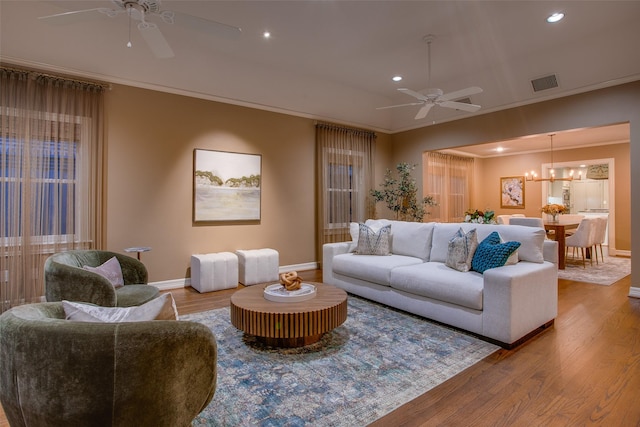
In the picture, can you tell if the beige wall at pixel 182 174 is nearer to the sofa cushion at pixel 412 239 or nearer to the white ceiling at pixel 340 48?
the white ceiling at pixel 340 48

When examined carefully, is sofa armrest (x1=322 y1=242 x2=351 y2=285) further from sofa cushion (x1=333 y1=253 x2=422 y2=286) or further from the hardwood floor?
the hardwood floor

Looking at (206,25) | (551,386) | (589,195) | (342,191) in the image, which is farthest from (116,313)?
(589,195)

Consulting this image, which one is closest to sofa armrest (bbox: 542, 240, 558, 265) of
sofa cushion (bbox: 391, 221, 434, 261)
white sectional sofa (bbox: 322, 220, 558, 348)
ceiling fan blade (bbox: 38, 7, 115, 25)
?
white sectional sofa (bbox: 322, 220, 558, 348)

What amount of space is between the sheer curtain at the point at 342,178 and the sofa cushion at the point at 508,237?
2530 millimetres

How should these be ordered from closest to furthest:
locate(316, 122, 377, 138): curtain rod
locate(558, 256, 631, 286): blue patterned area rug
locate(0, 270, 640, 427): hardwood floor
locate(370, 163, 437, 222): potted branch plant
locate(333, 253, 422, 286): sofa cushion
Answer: locate(0, 270, 640, 427): hardwood floor < locate(333, 253, 422, 286): sofa cushion < locate(558, 256, 631, 286): blue patterned area rug < locate(316, 122, 377, 138): curtain rod < locate(370, 163, 437, 222): potted branch plant

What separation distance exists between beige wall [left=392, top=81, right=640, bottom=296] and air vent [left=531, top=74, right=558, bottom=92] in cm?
25

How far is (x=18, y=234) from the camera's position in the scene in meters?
3.77

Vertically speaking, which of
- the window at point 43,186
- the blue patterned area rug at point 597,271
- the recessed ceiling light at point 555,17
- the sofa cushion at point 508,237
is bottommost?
the blue patterned area rug at point 597,271

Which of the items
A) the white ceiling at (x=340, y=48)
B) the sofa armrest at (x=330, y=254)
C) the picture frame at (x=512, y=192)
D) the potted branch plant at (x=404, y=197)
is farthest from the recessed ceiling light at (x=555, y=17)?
the picture frame at (x=512, y=192)

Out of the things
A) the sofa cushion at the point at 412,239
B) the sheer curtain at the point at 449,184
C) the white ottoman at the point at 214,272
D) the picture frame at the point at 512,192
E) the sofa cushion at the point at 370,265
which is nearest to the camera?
the sofa cushion at the point at 370,265

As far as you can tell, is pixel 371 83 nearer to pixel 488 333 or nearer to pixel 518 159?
pixel 488 333

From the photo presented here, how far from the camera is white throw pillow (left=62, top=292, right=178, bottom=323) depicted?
138cm

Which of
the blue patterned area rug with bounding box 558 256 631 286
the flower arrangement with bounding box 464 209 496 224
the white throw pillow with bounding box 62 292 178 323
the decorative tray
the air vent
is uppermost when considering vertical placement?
the air vent

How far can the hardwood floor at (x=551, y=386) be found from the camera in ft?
6.34
